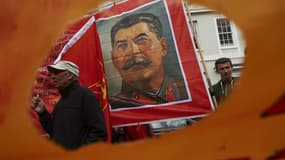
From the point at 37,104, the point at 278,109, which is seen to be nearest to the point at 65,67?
the point at 37,104

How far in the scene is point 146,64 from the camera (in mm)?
1417

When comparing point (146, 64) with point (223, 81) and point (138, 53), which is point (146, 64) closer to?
point (138, 53)

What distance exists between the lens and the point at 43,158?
1.12m

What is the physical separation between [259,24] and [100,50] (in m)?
0.54

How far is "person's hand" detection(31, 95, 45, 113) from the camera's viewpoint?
119 cm

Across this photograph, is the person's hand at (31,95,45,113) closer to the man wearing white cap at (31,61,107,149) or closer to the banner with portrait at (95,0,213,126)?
the man wearing white cap at (31,61,107,149)

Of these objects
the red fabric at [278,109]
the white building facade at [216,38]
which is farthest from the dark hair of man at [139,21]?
the red fabric at [278,109]

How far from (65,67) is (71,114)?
0.14 m

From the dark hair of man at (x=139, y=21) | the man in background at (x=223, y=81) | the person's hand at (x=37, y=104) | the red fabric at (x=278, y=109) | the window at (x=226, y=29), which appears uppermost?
the dark hair of man at (x=139, y=21)

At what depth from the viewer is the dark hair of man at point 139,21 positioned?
1.41 m

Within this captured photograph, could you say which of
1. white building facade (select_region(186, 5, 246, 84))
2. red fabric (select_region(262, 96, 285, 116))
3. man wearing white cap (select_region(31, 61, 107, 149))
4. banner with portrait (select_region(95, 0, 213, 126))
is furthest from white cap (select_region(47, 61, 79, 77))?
red fabric (select_region(262, 96, 285, 116))

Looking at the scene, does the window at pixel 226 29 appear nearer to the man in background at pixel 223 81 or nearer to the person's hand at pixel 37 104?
the man in background at pixel 223 81

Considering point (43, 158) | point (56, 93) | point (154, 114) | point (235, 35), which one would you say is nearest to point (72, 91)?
point (56, 93)

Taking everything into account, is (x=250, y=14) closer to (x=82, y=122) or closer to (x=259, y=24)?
(x=259, y=24)
